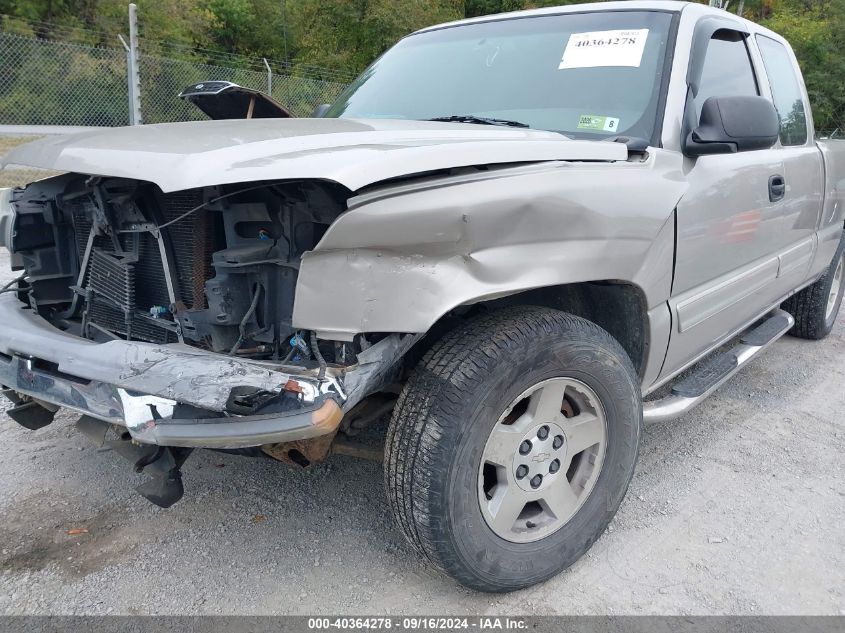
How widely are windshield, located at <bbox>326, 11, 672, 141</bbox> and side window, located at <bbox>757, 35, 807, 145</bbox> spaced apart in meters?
1.18

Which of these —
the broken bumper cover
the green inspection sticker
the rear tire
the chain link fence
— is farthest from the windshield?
the chain link fence

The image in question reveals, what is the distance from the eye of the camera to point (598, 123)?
8.61 ft

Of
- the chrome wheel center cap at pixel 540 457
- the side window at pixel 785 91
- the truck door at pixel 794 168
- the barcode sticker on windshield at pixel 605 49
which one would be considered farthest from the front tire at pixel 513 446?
the side window at pixel 785 91

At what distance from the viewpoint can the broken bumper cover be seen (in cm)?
172

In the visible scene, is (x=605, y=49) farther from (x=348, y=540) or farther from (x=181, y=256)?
(x=348, y=540)

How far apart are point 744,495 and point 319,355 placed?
2055 mm

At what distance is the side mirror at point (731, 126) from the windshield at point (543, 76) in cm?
18

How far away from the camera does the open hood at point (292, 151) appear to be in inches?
68.2

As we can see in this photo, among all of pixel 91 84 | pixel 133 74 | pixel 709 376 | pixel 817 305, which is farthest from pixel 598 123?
pixel 91 84

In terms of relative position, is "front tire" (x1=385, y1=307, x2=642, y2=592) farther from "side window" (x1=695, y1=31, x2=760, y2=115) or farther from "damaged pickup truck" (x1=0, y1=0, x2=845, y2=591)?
"side window" (x1=695, y1=31, x2=760, y2=115)

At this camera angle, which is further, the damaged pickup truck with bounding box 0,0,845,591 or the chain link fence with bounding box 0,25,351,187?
the chain link fence with bounding box 0,25,351,187

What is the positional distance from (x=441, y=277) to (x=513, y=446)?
2.14 ft

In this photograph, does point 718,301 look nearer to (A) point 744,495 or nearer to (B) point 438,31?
(A) point 744,495

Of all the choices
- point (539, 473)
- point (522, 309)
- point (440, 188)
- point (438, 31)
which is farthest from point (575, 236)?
point (438, 31)
